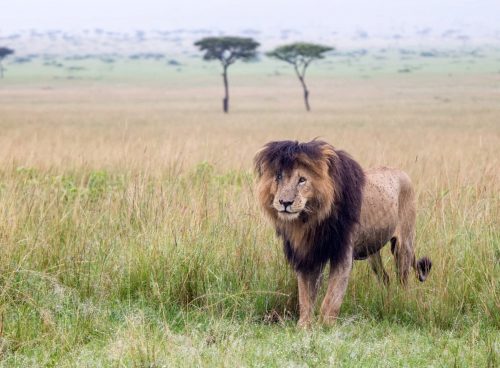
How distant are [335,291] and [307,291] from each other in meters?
0.20

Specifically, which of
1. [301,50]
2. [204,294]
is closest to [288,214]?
[204,294]

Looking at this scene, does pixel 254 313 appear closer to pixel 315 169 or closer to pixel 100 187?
pixel 315 169

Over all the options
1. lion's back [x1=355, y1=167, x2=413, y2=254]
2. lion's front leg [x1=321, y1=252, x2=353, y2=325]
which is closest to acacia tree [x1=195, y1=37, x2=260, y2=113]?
lion's back [x1=355, y1=167, x2=413, y2=254]

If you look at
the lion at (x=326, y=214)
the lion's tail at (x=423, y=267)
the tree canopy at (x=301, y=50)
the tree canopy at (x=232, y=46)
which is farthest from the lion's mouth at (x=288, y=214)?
the tree canopy at (x=232, y=46)

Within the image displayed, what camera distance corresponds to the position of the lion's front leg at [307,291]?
17.6 ft

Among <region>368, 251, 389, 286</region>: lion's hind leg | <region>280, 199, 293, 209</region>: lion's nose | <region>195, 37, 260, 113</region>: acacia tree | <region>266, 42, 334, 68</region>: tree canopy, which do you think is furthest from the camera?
<region>266, 42, 334, 68</region>: tree canopy

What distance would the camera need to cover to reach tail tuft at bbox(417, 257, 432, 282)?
5.80 metres

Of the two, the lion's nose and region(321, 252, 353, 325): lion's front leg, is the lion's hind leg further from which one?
the lion's nose

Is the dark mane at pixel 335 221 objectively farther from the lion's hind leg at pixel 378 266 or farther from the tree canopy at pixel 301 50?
the tree canopy at pixel 301 50

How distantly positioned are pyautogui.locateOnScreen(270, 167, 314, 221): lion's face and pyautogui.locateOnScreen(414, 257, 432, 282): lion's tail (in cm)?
106

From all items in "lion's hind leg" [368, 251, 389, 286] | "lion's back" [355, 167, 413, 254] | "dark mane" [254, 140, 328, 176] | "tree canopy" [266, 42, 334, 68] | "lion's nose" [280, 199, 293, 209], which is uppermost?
"dark mane" [254, 140, 328, 176]

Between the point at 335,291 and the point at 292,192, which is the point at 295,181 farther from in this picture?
the point at 335,291

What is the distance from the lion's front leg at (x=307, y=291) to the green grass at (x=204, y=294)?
0.15 meters

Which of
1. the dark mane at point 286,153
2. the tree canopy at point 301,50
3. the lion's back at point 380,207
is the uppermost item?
the dark mane at point 286,153
